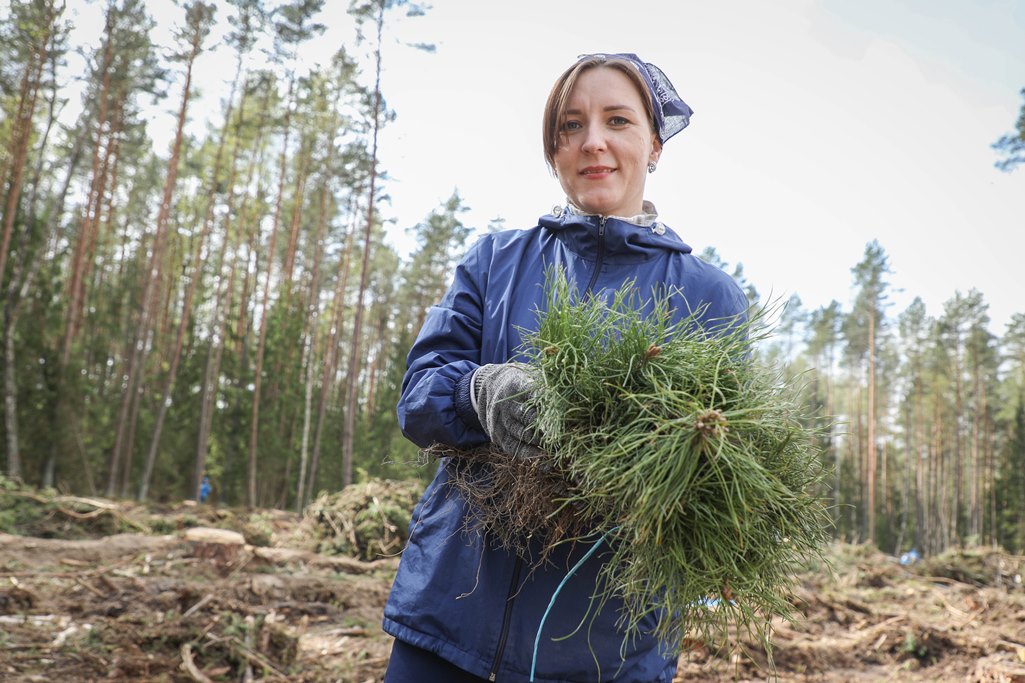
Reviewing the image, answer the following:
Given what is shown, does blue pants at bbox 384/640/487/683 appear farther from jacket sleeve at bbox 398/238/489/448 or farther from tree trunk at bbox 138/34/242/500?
tree trunk at bbox 138/34/242/500

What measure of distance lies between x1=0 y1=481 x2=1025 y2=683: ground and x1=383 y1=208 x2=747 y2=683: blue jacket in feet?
1.17

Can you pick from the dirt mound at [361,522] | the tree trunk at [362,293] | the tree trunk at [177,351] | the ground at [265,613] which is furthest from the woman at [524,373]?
the tree trunk at [177,351]

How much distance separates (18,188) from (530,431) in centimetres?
1693

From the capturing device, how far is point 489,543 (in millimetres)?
1499

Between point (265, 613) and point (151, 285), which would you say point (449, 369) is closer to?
point (265, 613)

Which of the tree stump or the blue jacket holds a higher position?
the blue jacket

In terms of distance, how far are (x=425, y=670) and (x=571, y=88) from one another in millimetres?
1417

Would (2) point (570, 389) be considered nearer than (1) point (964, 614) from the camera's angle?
Yes

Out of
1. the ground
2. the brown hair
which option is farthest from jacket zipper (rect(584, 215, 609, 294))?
the ground

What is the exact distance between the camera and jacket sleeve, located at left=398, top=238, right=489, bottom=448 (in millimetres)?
1441

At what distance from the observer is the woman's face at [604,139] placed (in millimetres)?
1705

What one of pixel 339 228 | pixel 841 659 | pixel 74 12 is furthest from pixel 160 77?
pixel 841 659

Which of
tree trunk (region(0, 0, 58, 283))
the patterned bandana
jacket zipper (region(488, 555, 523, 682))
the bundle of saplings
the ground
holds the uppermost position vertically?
tree trunk (region(0, 0, 58, 283))

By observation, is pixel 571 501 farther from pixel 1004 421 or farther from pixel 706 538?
pixel 1004 421
